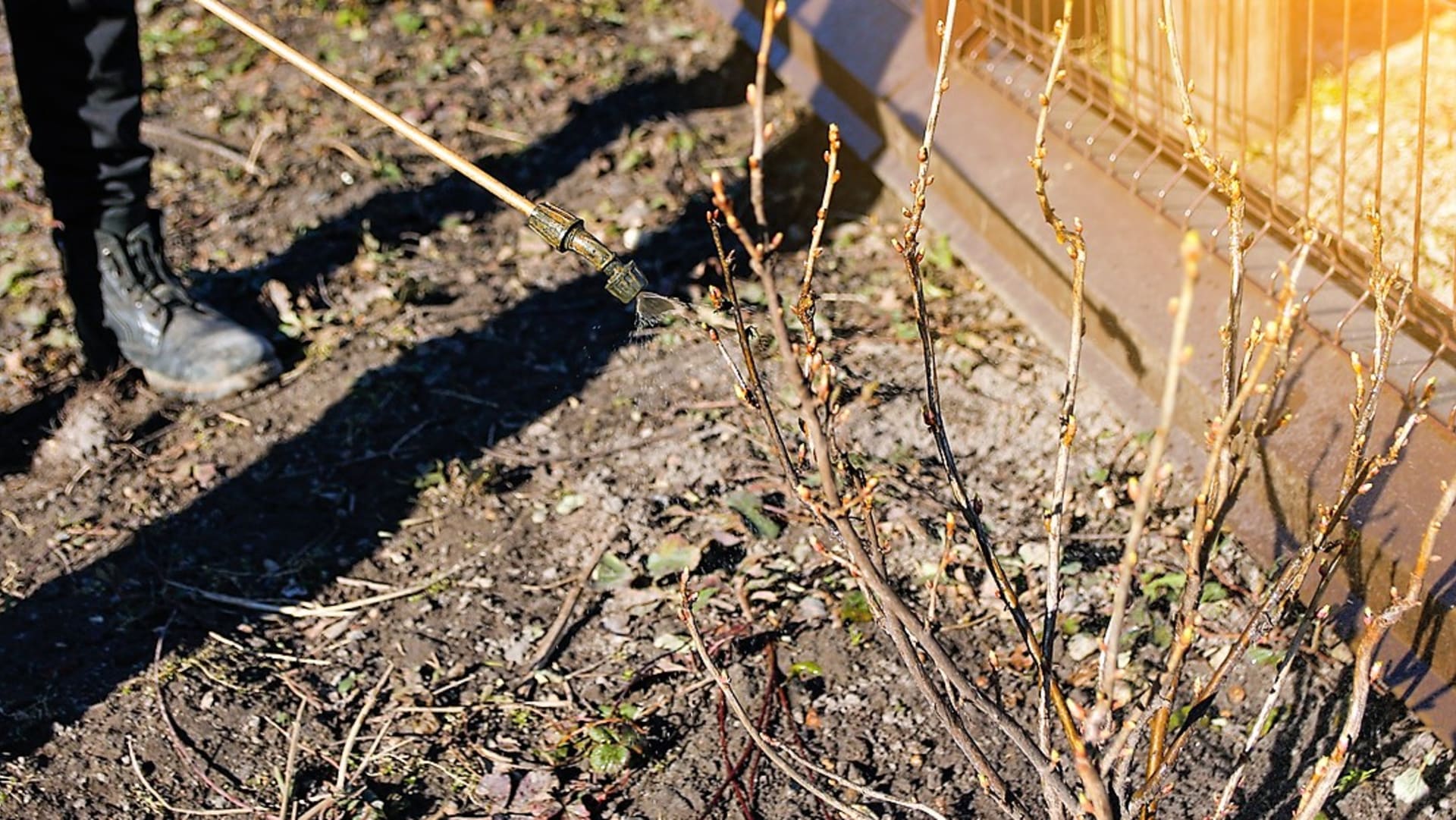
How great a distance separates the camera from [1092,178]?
3.60 meters

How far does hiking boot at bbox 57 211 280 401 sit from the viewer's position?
3875mm

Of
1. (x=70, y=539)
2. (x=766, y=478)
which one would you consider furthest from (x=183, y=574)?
(x=766, y=478)

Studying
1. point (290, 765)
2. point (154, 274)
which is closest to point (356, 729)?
point (290, 765)

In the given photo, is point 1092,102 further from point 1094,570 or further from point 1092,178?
point 1094,570

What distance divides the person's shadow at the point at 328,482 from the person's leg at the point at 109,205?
39 cm

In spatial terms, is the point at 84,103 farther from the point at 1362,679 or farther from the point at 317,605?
the point at 1362,679

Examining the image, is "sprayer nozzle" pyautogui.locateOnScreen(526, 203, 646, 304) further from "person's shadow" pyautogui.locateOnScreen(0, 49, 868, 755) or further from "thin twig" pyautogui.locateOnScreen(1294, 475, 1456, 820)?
"thin twig" pyautogui.locateOnScreen(1294, 475, 1456, 820)

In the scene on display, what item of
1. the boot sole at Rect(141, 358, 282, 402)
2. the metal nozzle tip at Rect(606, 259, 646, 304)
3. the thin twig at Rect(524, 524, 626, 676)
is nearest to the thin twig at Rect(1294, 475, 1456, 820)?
the metal nozzle tip at Rect(606, 259, 646, 304)

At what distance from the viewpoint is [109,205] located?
3.85 metres

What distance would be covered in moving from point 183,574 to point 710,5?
295 cm

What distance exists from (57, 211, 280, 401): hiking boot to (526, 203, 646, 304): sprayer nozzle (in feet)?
5.30

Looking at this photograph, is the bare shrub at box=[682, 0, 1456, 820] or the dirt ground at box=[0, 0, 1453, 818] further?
the dirt ground at box=[0, 0, 1453, 818]

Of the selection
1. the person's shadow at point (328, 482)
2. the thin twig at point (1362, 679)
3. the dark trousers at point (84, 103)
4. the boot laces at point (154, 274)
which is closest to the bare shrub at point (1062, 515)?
the thin twig at point (1362, 679)

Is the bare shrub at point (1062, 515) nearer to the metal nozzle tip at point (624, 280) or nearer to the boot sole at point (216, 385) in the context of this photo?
the metal nozzle tip at point (624, 280)
